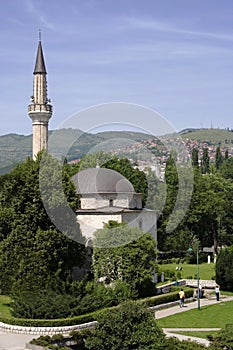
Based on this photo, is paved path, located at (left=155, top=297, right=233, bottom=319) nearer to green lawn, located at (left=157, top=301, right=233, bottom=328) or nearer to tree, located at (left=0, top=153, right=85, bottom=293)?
green lawn, located at (left=157, top=301, right=233, bottom=328)

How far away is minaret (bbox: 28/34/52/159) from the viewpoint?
42906mm

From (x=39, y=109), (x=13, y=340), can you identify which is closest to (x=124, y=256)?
(x=13, y=340)

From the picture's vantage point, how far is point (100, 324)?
18.5 metres

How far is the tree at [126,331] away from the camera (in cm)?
1788

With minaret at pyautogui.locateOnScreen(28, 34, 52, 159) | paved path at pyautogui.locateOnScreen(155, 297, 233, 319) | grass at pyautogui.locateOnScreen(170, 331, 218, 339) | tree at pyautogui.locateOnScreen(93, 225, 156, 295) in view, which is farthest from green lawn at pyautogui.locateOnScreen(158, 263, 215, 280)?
grass at pyautogui.locateOnScreen(170, 331, 218, 339)

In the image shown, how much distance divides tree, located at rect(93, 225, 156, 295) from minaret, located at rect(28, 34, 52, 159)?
15225mm

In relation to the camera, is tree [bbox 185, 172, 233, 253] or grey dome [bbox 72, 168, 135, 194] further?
tree [bbox 185, 172, 233, 253]

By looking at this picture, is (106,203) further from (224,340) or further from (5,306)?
(224,340)

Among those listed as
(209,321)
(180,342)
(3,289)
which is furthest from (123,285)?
(180,342)

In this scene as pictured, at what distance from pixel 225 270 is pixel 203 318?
7136 millimetres

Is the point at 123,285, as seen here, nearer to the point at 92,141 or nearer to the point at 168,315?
the point at 168,315

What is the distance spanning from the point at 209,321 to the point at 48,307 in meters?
6.95

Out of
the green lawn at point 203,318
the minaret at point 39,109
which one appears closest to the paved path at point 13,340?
the green lawn at point 203,318

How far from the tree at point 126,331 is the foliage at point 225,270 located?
14491 millimetres
